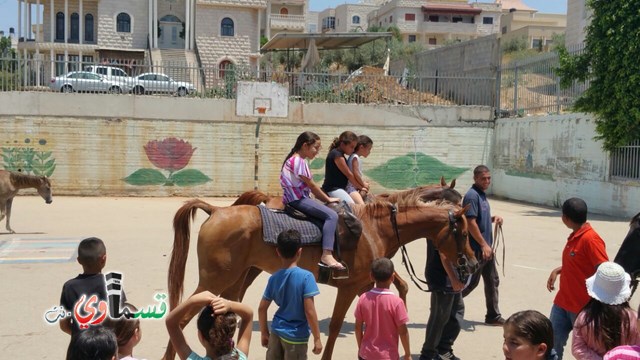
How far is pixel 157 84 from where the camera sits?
24188 millimetres

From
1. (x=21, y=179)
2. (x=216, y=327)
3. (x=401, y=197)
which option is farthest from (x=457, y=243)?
(x=21, y=179)

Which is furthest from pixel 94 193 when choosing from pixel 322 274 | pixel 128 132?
pixel 322 274

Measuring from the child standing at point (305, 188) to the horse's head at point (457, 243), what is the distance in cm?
111

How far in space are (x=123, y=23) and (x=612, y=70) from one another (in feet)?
130

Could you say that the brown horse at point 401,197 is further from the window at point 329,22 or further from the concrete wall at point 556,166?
the window at point 329,22

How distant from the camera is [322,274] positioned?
22.5 feet

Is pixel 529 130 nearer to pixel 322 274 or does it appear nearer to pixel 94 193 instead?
pixel 94 193

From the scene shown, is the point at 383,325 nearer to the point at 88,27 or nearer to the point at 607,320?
the point at 607,320

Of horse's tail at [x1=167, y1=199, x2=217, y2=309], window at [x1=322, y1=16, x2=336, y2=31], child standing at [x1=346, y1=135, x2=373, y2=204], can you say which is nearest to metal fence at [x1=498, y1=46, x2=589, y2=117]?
child standing at [x1=346, y1=135, x2=373, y2=204]

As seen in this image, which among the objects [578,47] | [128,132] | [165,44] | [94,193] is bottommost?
[94,193]

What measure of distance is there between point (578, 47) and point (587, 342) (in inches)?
807

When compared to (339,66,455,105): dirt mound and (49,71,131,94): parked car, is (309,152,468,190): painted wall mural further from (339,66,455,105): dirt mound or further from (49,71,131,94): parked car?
(49,71,131,94): parked car

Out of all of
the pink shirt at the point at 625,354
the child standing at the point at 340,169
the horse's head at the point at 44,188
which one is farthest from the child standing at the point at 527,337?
the horse's head at the point at 44,188

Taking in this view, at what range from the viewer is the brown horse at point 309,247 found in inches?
266
